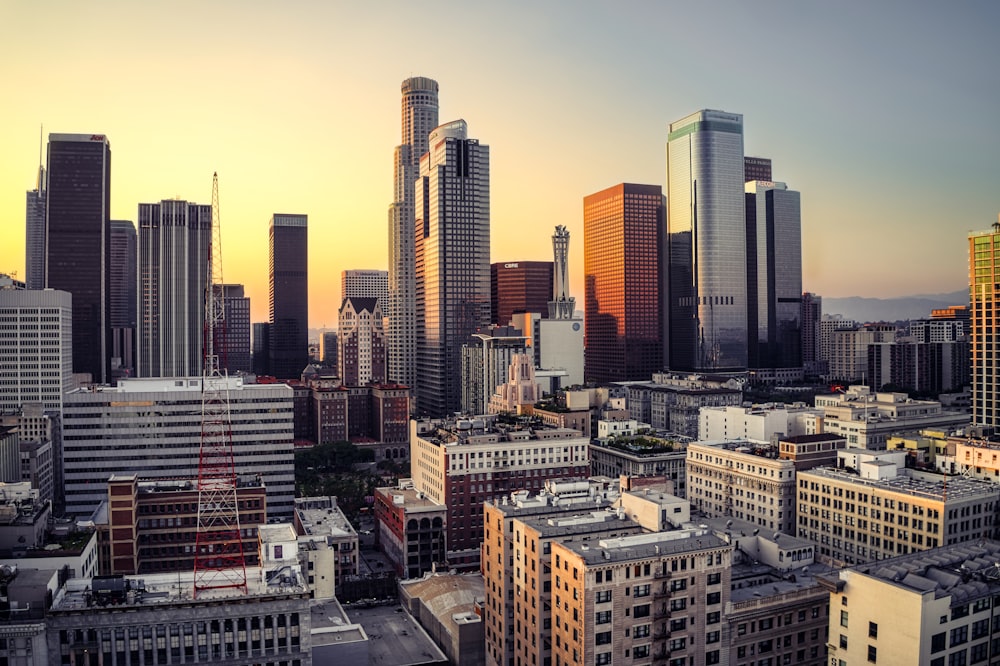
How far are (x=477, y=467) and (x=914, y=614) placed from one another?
78.7 metres

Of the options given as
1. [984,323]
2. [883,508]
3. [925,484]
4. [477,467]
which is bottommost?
[883,508]

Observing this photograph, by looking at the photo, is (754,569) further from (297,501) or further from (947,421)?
(947,421)

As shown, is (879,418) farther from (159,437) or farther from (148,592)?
(148,592)

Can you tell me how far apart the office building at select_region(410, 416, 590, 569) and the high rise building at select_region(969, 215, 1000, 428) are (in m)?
75.9

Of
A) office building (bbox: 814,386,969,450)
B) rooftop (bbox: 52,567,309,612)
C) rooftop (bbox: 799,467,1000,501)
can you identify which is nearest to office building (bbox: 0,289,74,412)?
rooftop (bbox: 52,567,309,612)

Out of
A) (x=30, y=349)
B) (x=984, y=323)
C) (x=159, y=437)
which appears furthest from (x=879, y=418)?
(x=30, y=349)

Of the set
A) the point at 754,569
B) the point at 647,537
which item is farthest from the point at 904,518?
the point at 647,537

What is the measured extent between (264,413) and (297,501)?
50.8 ft

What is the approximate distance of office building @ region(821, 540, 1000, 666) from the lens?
160 feet

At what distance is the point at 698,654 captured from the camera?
204 feet

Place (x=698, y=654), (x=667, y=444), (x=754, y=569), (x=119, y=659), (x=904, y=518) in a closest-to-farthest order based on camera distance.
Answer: (x=119, y=659), (x=698, y=654), (x=754, y=569), (x=904, y=518), (x=667, y=444)

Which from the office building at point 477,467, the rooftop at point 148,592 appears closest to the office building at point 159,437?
the office building at point 477,467

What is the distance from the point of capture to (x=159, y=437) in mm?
131375

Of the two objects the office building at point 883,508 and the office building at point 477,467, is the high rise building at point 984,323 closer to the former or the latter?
the office building at point 883,508
